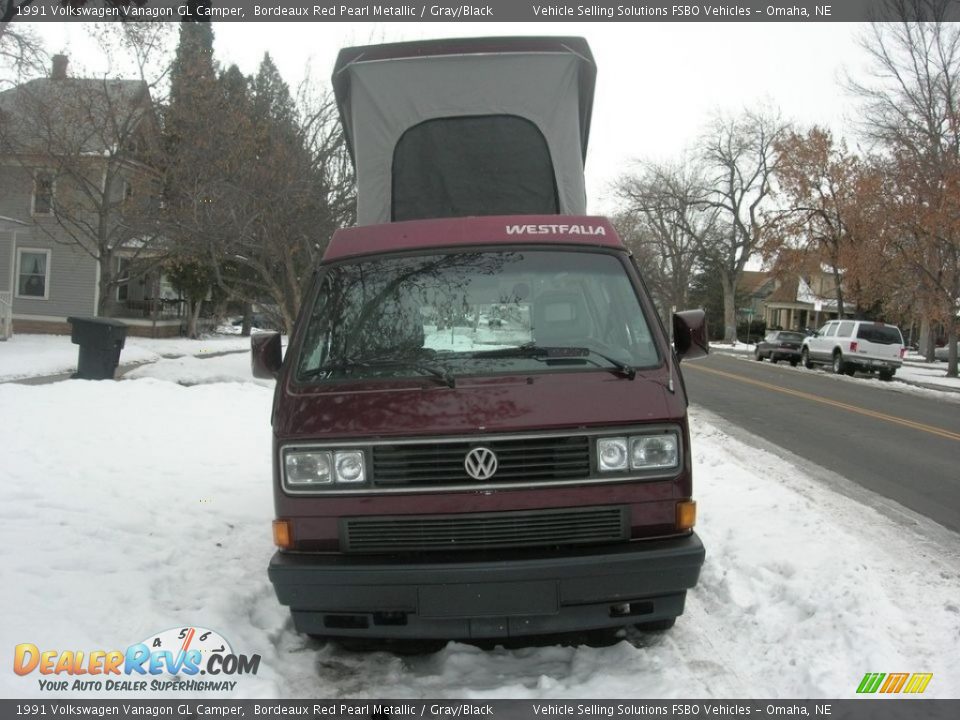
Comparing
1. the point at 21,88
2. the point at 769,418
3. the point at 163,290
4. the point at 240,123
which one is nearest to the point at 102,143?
the point at 21,88

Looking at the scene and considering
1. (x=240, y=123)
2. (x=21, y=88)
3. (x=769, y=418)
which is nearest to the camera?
(x=769, y=418)

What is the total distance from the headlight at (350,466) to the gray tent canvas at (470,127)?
103 inches

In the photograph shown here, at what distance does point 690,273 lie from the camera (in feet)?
221

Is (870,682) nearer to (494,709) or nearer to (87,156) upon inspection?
(494,709)

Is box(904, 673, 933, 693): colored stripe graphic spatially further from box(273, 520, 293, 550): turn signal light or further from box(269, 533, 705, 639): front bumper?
box(273, 520, 293, 550): turn signal light

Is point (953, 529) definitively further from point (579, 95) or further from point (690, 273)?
point (690, 273)

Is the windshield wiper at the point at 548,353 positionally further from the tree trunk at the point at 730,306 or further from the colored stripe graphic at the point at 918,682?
the tree trunk at the point at 730,306

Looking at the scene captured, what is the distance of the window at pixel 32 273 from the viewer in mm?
28359

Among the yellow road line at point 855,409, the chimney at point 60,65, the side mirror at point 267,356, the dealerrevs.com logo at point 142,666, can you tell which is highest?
the chimney at point 60,65

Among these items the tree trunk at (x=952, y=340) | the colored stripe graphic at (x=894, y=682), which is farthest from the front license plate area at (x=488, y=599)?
the tree trunk at (x=952, y=340)

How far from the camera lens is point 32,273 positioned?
93.5 feet

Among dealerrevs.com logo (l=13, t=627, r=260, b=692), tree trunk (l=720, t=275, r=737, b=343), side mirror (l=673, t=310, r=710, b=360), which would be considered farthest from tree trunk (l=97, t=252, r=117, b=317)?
tree trunk (l=720, t=275, r=737, b=343)

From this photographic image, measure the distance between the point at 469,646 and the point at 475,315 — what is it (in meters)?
1.71

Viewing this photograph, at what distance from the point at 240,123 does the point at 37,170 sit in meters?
10.4
